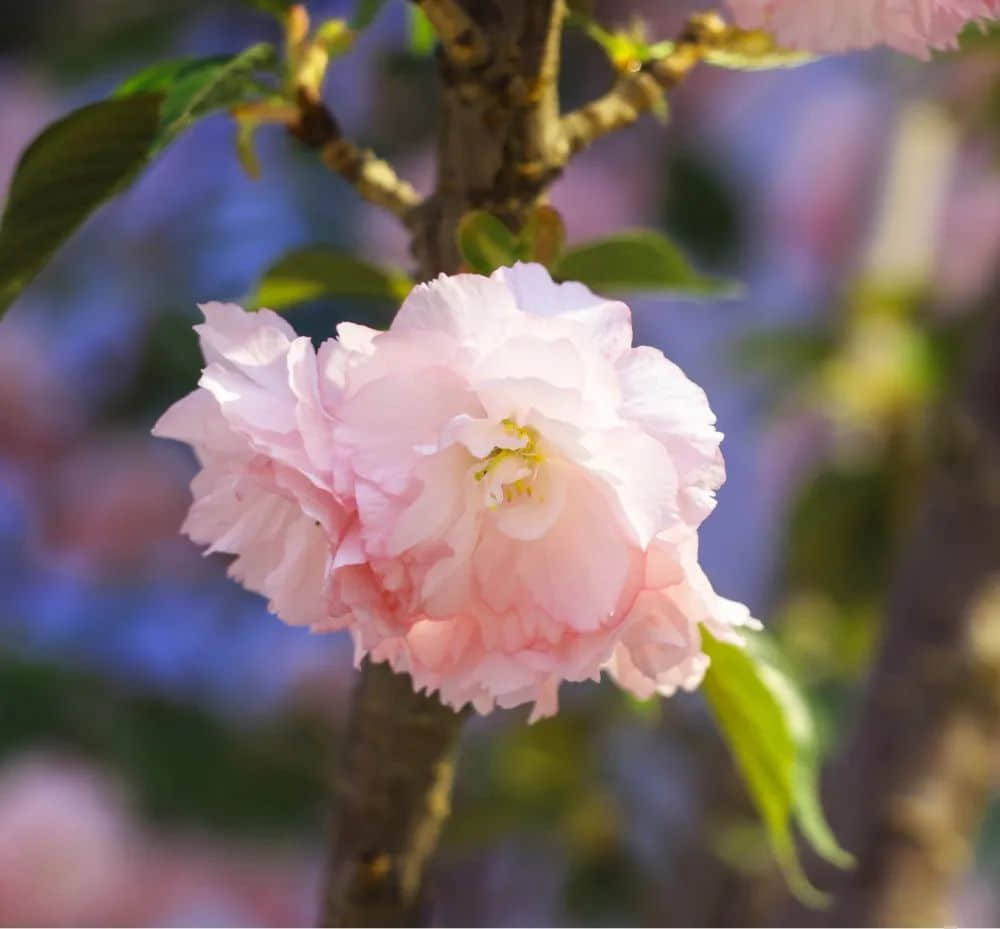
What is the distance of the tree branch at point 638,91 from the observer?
0.34 meters

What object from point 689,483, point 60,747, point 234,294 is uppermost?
point 689,483

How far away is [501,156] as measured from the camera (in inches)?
12.6

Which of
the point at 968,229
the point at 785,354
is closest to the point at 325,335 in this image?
the point at 785,354

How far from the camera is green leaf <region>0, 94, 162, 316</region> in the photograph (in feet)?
1.02

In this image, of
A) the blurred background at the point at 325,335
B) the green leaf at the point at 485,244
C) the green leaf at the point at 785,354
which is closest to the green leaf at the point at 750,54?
the green leaf at the point at 485,244

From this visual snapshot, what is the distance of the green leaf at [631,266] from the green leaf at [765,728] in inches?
4.0

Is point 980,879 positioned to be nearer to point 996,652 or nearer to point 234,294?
point 996,652

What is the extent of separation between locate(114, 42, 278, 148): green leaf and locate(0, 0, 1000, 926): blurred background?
47cm

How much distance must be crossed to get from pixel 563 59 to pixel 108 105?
0.85 meters

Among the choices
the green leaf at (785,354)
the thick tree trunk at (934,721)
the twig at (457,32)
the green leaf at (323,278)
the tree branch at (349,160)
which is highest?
the twig at (457,32)

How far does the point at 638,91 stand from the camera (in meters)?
0.35

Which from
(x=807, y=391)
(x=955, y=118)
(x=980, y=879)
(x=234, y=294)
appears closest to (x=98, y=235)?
(x=234, y=294)

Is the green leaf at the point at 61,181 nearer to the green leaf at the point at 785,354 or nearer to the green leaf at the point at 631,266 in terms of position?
the green leaf at the point at 631,266

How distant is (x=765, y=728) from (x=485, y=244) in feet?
0.52
